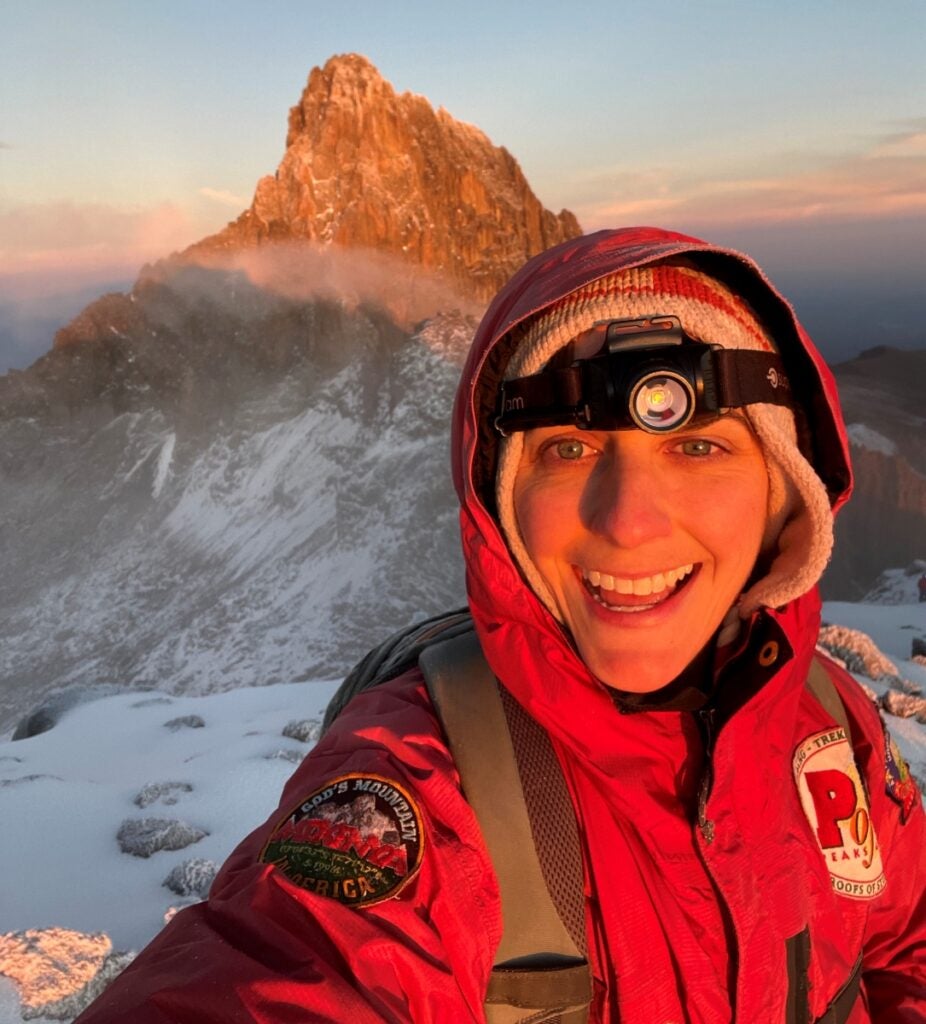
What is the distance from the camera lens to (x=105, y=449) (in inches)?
3460

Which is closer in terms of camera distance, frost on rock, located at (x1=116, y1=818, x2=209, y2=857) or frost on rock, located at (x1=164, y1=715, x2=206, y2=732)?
frost on rock, located at (x1=116, y1=818, x2=209, y2=857)

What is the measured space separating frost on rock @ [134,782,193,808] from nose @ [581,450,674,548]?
15.5 ft

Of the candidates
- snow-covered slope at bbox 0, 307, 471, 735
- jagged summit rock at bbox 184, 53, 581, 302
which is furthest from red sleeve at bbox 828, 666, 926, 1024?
jagged summit rock at bbox 184, 53, 581, 302

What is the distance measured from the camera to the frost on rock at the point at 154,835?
4340 mm


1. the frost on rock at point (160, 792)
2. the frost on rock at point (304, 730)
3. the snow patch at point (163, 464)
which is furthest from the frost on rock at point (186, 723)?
the snow patch at point (163, 464)

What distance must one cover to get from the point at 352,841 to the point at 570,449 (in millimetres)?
830

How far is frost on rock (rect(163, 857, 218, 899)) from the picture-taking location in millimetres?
3775

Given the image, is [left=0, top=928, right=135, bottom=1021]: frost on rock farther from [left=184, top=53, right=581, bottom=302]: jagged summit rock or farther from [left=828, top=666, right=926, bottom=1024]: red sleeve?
[left=184, top=53, right=581, bottom=302]: jagged summit rock

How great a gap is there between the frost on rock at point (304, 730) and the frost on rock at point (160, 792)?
1.22m

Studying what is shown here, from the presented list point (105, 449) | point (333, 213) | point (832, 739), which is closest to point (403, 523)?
point (333, 213)

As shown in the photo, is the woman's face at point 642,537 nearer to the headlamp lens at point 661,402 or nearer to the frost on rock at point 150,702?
the headlamp lens at point 661,402

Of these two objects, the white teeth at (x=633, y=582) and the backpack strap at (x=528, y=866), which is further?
the white teeth at (x=633, y=582)

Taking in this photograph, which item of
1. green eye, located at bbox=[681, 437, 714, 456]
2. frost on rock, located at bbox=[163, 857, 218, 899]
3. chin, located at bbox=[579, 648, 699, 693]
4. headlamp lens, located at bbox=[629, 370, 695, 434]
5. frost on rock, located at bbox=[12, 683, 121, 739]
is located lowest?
frost on rock, located at bbox=[12, 683, 121, 739]

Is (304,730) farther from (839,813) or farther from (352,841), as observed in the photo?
(352,841)
